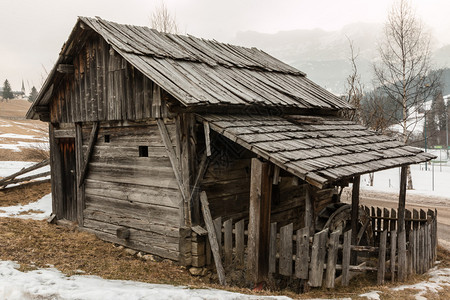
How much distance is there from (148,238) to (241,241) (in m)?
2.59

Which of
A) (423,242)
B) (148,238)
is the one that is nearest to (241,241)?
(148,238)

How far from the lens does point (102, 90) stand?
9.57 m

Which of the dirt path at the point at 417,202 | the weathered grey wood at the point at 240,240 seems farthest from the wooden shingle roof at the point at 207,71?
the dirt path at the point at 417,202

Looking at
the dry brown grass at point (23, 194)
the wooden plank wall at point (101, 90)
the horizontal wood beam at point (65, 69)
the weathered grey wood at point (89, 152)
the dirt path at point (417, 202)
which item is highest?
the horizontal wood beam at point (65, 69)

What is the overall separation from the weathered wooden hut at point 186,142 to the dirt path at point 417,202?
5.61 metres

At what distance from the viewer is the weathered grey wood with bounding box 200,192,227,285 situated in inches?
298

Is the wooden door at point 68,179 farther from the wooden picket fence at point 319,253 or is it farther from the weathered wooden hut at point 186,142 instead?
the wooden picket fence at point 319,253

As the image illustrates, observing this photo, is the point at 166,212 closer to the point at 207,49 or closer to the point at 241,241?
the point at 241,241

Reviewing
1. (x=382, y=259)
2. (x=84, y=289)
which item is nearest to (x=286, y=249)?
(x=382, y=259)

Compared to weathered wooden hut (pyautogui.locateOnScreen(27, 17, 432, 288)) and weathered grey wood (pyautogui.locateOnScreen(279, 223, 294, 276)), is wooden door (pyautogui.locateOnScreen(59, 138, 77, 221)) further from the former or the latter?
weathered grey wood (pyautogui.locateOnScreen(279, 223, 294, 276))

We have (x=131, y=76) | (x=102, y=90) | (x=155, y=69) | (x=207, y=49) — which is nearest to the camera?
(x=155, y=69)

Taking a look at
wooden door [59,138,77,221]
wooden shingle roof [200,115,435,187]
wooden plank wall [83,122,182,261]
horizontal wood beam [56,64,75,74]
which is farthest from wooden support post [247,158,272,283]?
wooden door [59,138,77,221]

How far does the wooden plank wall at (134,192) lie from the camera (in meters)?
8.39

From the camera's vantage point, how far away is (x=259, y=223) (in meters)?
7.26
